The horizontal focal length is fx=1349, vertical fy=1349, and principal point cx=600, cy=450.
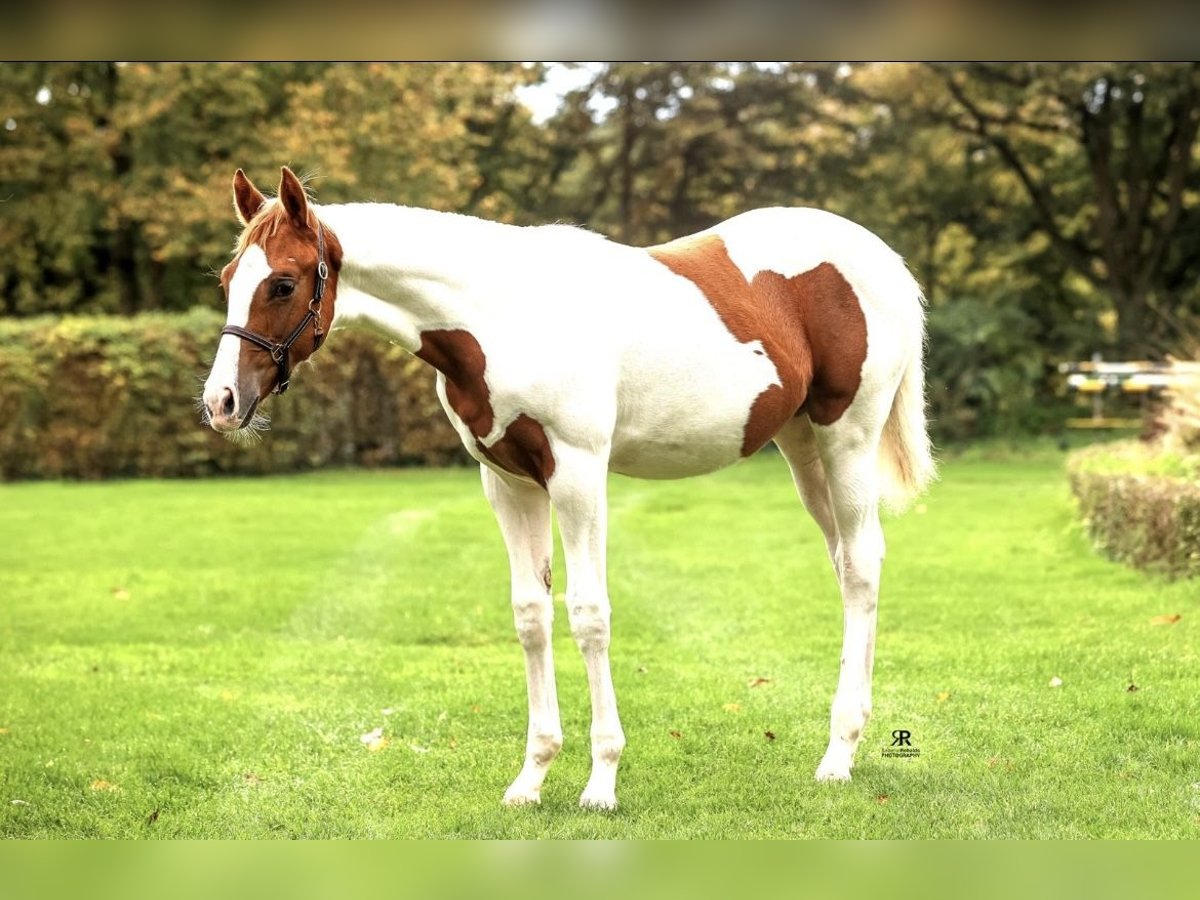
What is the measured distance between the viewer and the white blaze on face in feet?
12.1

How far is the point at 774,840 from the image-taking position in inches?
156

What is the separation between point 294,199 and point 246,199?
0.26 m

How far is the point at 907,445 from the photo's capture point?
507 centimetres

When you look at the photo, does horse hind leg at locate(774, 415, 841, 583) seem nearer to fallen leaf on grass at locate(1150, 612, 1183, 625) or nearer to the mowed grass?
the mowed grass

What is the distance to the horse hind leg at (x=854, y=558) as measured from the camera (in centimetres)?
468

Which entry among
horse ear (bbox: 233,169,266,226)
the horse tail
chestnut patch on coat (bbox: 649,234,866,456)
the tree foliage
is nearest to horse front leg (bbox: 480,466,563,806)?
chestnut patch on coat (bbox: 649,234,866,456)

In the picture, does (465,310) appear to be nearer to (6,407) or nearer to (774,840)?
(774,840)

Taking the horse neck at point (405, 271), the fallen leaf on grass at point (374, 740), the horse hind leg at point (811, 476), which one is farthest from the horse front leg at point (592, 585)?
the fallen leaf on grass at point (374, 740)

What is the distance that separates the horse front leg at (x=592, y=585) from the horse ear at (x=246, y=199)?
114 centimetres

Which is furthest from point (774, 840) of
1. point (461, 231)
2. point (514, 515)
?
point (461, 231)

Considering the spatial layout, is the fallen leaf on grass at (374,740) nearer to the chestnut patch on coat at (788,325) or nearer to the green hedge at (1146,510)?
the chestnut patch on coat at (788,325)

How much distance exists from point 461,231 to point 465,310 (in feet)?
0.85

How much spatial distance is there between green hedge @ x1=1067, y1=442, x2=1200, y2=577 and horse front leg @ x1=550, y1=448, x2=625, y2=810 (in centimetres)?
493

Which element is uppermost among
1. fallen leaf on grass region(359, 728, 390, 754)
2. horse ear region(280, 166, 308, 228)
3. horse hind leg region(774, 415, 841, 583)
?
horse ear region(280, 166, 308, 228)
